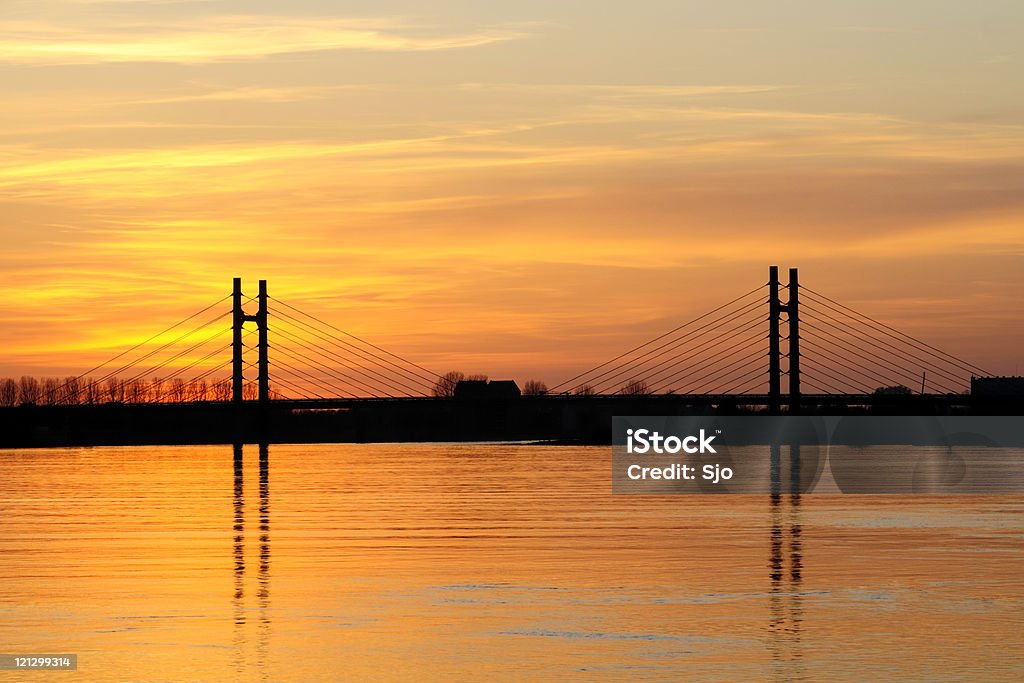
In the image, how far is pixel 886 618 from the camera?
741 inches

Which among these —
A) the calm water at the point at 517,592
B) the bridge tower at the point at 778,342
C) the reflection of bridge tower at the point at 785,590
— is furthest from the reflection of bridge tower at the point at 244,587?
the bridge tower at the point at 778,342

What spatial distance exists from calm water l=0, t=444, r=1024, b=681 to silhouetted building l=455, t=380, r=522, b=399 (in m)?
142

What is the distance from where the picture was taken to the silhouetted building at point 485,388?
18362cm

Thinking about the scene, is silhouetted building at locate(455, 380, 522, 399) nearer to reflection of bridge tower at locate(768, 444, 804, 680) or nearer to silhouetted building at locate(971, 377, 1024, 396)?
silhouetted building at locate(971, 377, 1024, 396)

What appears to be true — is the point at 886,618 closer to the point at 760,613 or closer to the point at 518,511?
the point at 760,613

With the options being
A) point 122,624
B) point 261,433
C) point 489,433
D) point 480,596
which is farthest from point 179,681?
point 489,433

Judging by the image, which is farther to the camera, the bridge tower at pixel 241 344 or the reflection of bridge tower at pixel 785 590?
the bridge tower at pixel 241 344

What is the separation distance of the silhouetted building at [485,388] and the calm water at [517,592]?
142 meters

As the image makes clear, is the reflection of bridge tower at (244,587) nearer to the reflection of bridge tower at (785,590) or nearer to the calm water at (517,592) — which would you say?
the calm water at (517,592)

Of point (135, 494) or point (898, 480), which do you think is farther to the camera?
point (898, 480)

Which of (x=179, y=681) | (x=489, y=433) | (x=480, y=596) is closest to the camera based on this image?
(x=179, y=681)

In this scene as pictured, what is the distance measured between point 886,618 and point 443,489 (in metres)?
35.0

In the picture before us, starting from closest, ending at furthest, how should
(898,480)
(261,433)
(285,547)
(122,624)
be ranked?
(122,624) → (285,547) → (898,480) → (261,433)

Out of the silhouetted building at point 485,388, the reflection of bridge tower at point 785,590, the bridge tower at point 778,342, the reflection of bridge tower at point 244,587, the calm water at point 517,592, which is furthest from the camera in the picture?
the silhouetted building at point 485,388
